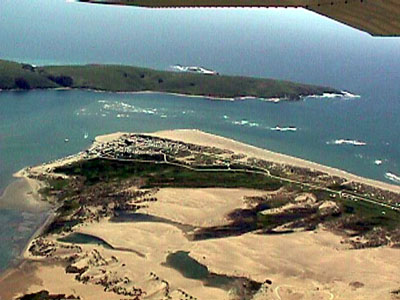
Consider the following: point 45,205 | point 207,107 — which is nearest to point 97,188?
point 45,205

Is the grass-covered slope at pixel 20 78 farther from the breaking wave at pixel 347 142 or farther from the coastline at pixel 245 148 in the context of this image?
the breaking wave at pixel 347 142

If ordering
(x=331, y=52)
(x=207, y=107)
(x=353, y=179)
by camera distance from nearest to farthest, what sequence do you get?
(x=353, y=179), (x=207, y=107), (x=331, y=52)

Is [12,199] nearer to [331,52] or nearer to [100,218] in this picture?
[100,218]

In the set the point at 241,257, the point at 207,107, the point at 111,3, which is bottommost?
the point at 241,257

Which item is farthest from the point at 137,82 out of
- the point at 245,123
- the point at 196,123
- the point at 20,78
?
the point at 245,123

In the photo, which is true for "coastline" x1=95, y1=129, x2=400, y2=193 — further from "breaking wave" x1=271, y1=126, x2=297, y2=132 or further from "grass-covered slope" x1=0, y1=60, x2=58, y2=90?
"grass-covered slope" x1=0, y1=60, x2=58, y2=90

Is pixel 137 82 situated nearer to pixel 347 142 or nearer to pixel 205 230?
pixel 347 142

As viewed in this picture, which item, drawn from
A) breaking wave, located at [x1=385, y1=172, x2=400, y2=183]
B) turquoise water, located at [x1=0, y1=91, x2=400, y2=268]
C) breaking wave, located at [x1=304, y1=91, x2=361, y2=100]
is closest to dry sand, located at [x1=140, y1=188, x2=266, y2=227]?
turquoise water, located at [x1=0, y1=91, x2=400, y2=268]

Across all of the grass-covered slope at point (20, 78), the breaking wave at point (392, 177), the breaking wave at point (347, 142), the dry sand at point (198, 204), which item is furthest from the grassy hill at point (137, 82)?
the dry sand at point (198, 204)
